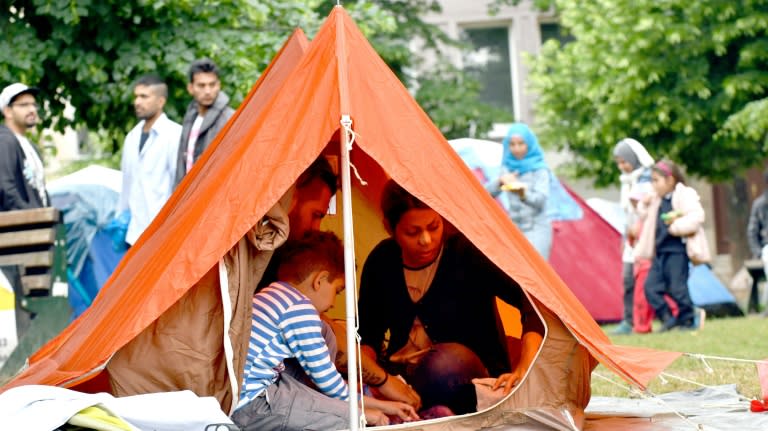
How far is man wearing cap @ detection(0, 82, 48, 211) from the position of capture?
8258 millimetres

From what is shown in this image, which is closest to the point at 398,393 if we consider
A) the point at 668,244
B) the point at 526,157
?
the point at 526,157

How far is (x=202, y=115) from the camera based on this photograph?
27.1 ft

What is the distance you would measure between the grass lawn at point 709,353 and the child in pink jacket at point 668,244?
30 centimetres

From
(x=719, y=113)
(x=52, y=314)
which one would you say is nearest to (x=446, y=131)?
(x=719, y=113)

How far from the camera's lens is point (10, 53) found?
33.0ft

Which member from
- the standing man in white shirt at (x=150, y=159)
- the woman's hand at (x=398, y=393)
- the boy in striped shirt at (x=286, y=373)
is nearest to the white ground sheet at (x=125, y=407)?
the boy in striped shirt at (x=286, y=373)

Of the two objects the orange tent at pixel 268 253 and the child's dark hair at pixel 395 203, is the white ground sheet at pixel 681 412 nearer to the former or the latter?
the orange tent at pixel 268 253

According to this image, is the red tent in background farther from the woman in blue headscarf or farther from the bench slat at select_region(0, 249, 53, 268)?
the bench slat at select_region(0, 249, 53, 268)

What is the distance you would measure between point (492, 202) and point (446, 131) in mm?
15488

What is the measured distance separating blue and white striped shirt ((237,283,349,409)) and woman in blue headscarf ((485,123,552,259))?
206 inches

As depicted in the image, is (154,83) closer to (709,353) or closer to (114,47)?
(114,47)

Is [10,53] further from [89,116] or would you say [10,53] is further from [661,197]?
[661,197]

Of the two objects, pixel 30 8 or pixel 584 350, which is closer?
pixel 584 350

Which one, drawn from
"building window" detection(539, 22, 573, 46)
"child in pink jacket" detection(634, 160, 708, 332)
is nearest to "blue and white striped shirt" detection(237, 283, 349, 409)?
"child in pink jacket" detection(634, 160, 708, 332)
